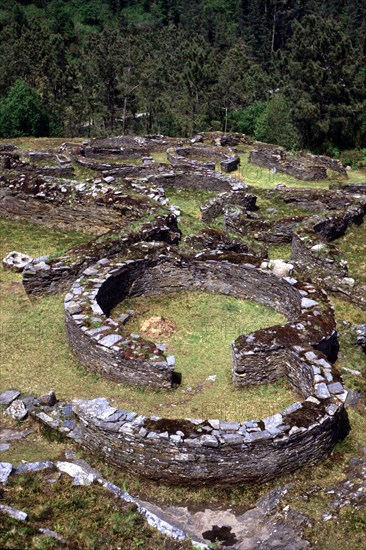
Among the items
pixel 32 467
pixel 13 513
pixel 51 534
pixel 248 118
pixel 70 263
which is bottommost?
pixel 248 118

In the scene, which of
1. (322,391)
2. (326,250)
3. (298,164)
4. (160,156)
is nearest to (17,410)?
(322,391)

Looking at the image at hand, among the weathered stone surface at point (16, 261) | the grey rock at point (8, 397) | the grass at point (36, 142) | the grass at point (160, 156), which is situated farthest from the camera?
the grass at point (36, 142)

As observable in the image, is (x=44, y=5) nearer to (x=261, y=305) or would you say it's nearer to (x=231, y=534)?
(x=261, y=305)

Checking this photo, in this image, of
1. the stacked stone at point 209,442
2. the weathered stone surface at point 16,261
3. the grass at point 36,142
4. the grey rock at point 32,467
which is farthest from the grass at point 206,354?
the grass at point 36,142

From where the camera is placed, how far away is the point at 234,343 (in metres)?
13.5

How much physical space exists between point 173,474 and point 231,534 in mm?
1524

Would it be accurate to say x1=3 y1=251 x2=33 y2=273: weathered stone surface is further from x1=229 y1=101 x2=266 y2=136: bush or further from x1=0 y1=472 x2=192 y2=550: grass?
x1=229 y1=101 x2=266 y2=136: bush

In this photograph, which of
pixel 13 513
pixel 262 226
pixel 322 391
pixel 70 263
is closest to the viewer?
pixel 13 513

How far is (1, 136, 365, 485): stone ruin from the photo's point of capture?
1069cm

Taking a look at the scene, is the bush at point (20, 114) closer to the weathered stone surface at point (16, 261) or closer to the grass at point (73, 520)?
the weathered stone surface at point (16, 261)

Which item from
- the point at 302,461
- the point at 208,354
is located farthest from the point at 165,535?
the point at 208,354

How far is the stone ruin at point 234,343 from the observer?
35.1 feet

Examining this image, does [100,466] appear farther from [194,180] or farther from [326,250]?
[194,180]

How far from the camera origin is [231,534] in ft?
32.6
